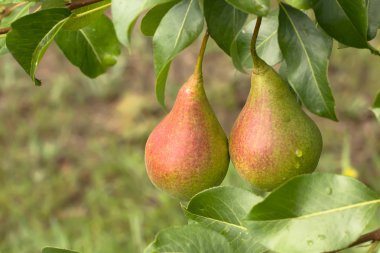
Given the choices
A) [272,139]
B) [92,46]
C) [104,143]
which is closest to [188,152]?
[272,139]

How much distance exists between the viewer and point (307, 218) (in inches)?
28.6

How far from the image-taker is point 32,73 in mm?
880

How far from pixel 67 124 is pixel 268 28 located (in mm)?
2609

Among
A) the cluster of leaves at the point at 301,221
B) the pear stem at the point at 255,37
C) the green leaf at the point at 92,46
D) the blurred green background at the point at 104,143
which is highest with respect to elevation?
the pear stem at the point at 255,37

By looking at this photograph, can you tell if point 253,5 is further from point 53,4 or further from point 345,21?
point 53,4

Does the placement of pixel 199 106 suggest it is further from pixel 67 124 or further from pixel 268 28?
pixel 67 124

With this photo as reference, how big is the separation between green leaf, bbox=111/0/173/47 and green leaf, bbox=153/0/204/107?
0.10m

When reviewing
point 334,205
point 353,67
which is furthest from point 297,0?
point 353,67

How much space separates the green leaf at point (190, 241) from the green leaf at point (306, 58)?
20 centimetres

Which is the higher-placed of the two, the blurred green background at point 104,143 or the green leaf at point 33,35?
the green leaf at point 33,35

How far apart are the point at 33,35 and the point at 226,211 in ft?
1.03

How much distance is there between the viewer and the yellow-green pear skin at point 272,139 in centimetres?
87

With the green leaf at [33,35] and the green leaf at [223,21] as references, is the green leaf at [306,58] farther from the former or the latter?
the green leaf at [33,35]

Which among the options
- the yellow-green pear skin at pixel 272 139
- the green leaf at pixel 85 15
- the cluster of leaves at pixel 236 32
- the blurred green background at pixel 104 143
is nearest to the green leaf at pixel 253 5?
the cluster of leaves at pixel 236 32
